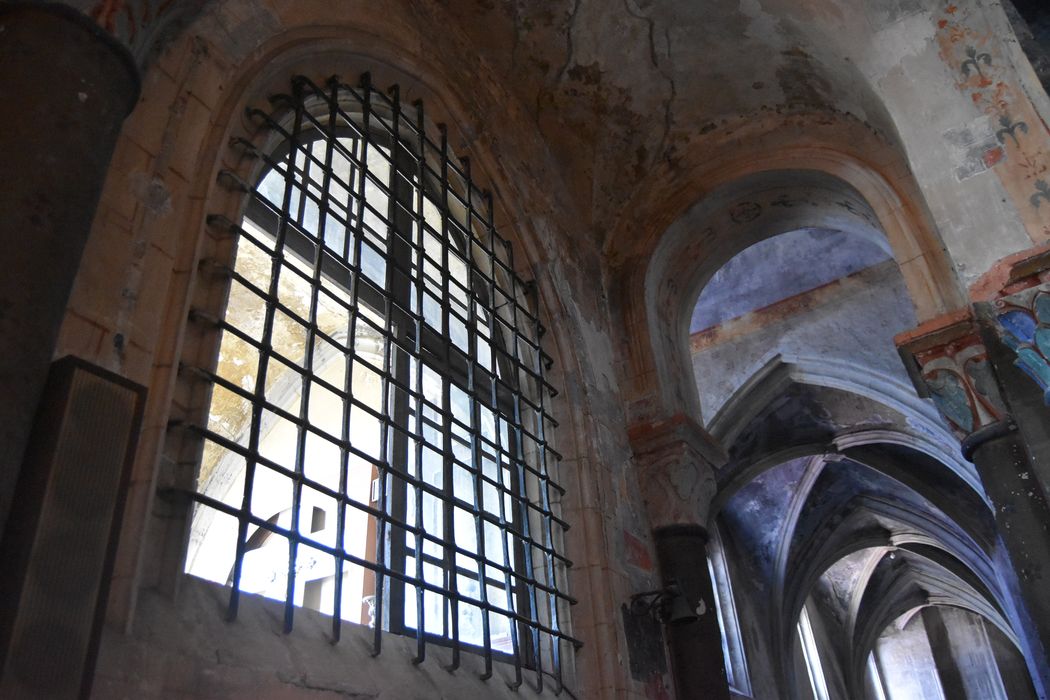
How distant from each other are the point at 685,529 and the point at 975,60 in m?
2.67

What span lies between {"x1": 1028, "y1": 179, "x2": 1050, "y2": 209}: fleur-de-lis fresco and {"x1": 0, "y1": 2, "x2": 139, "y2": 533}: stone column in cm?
319

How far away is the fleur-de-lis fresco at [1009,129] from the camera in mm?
3539

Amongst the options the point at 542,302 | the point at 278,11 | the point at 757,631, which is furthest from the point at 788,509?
the point at 278,11

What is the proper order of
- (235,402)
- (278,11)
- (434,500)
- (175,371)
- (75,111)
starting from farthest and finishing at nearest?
1. (235,402)
2. (434,500)
3. (278,11)
4. (175,371)
5. (75,111)

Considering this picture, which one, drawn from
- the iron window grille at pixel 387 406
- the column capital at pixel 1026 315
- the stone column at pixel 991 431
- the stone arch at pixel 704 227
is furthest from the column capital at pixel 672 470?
the column capital at pixel 1026 315

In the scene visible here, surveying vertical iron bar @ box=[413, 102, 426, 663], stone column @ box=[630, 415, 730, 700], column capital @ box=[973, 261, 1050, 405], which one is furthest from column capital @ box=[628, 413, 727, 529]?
column capital @ box=[973, 261, 1050, 405]

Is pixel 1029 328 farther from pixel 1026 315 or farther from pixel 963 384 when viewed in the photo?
pixel 963 384

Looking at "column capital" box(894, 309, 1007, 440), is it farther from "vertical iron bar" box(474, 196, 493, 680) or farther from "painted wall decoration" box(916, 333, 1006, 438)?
"vertical iron bar" box(474, 196, 493, 680)

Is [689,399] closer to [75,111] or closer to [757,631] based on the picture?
[75,111]

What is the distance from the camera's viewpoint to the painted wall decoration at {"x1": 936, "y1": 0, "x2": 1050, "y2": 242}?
3400mm

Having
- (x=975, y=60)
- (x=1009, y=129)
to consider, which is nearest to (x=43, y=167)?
(x=1009, y=129)

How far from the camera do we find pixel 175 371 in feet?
7.42

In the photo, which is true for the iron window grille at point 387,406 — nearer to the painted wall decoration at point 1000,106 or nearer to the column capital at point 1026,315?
the column capital at point 1026,315

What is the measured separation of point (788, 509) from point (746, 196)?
6.91 m
